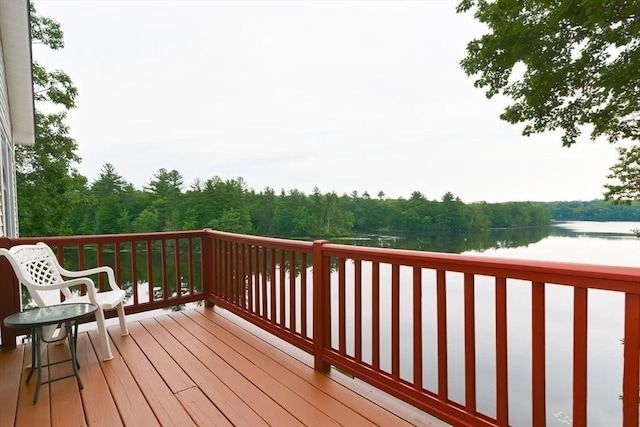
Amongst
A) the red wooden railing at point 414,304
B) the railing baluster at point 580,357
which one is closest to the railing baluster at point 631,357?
the red wooden railing at point 414,304

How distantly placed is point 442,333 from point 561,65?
7326 mm

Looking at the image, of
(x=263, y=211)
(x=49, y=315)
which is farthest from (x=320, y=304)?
(x=263, y=211)

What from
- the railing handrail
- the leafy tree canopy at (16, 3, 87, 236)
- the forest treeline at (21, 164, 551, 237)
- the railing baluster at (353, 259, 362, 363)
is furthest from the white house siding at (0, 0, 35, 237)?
the forest treeline at (21, 164, 551, 237)

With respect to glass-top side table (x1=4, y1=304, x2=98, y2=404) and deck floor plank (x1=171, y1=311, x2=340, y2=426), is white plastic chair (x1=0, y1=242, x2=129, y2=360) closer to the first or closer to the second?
glass-top side table (x1=4, y1=304, x2=98, y2=404)

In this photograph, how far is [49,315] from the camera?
7.50 feet

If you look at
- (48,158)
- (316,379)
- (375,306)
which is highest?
(48,158)

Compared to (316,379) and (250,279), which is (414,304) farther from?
(250,279)

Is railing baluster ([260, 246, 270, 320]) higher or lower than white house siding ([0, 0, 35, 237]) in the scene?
lower

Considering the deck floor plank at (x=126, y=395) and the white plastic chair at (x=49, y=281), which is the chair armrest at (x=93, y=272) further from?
the deck floor plank at (x=126, y=395)

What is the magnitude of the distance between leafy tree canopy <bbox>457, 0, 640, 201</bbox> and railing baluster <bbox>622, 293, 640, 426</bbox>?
6.28m

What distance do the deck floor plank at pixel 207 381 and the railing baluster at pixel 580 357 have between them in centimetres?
149

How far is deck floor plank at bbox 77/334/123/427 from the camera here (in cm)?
191

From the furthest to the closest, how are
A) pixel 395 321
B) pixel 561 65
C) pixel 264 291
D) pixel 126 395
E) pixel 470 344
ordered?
1. pixel 561 65
2. pixel 264 291
3. pixel 126 395
4. pixel 395 321
5. pixel 470 344

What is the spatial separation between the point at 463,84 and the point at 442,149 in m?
13.4
